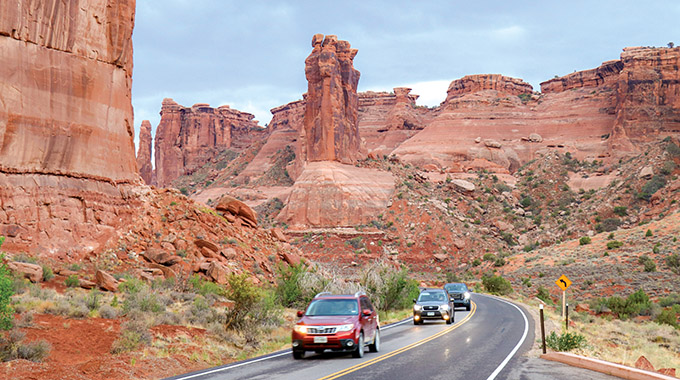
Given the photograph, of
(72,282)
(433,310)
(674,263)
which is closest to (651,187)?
(674,263)

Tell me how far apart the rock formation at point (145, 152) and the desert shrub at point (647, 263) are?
417 feet

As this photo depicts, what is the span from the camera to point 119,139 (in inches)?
1080

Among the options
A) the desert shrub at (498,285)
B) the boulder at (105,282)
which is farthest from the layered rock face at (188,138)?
the boulder at (105,282)

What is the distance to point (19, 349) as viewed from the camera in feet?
37.0

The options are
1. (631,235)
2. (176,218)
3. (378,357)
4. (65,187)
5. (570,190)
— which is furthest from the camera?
(570,190)

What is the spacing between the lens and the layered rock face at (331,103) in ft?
251

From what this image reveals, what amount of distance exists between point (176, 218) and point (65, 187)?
23.2 ft

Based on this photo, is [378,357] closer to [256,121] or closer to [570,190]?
[570,190]

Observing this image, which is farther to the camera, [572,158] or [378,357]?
[572,158]

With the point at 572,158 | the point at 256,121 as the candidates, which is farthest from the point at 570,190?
the point at 256,121

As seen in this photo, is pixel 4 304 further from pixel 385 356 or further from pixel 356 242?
pixel 356 242

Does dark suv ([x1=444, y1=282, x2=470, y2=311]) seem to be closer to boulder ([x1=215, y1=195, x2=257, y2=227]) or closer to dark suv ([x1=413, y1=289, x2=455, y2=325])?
dark suv ([x1=413, y1=289, x2=455, y2=325])

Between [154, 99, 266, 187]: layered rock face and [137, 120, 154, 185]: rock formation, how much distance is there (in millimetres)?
3198

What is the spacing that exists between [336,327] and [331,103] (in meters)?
65.9
